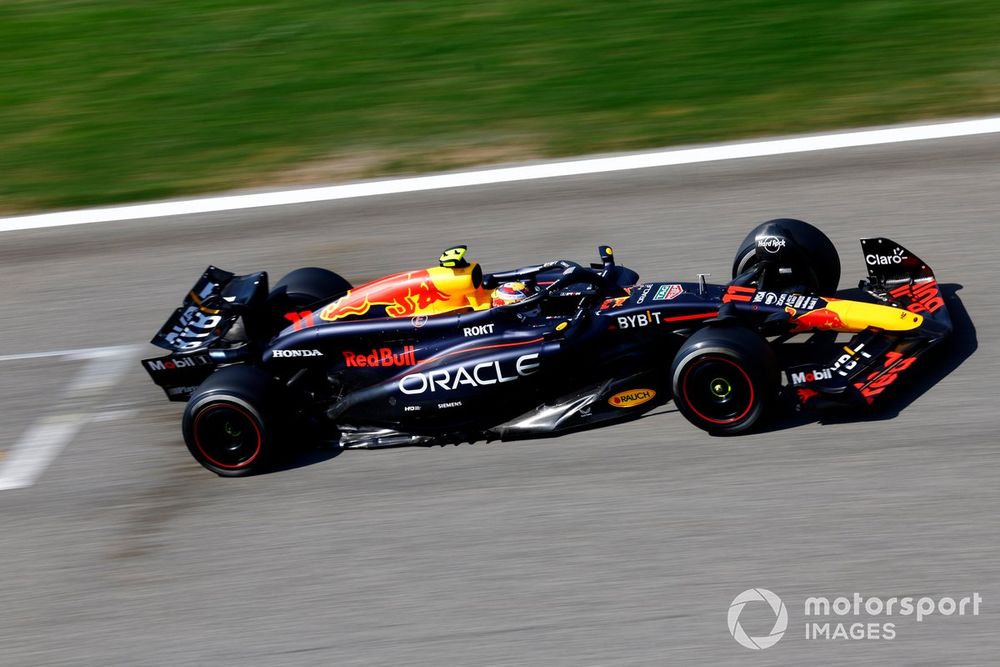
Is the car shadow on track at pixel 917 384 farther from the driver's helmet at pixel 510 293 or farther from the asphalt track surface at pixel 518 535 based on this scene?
the driver's helmet at pixel 510 293

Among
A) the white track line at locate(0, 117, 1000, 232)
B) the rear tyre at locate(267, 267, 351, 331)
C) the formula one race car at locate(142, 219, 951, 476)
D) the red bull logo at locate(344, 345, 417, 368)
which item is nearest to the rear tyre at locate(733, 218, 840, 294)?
the formula one race car at locate(142, 219, 951, 476)

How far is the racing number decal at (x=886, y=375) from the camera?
7.55m

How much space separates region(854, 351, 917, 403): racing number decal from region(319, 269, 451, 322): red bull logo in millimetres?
2927

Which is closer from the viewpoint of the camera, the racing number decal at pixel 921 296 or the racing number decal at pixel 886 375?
the racing number decal at pixel 886 375

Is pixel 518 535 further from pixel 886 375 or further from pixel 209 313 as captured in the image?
pixel 209 313

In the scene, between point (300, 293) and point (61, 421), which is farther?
point (61, 421)

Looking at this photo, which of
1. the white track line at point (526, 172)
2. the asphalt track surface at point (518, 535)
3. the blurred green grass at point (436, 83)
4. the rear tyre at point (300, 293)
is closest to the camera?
the asphalt track surface at point (518, 535)

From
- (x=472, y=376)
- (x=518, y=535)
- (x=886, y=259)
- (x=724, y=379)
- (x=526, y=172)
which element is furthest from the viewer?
(x=526, y=172)

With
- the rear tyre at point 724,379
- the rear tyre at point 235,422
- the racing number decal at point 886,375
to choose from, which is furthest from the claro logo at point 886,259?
the rear tyre at point 235,422

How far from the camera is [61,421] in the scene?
9.65 m

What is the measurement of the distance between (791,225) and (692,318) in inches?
60.5

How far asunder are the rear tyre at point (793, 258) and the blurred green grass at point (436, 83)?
500 centimetres

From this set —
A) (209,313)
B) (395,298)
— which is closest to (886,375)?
(395,298)

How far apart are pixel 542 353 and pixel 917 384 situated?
2628 millimetres
